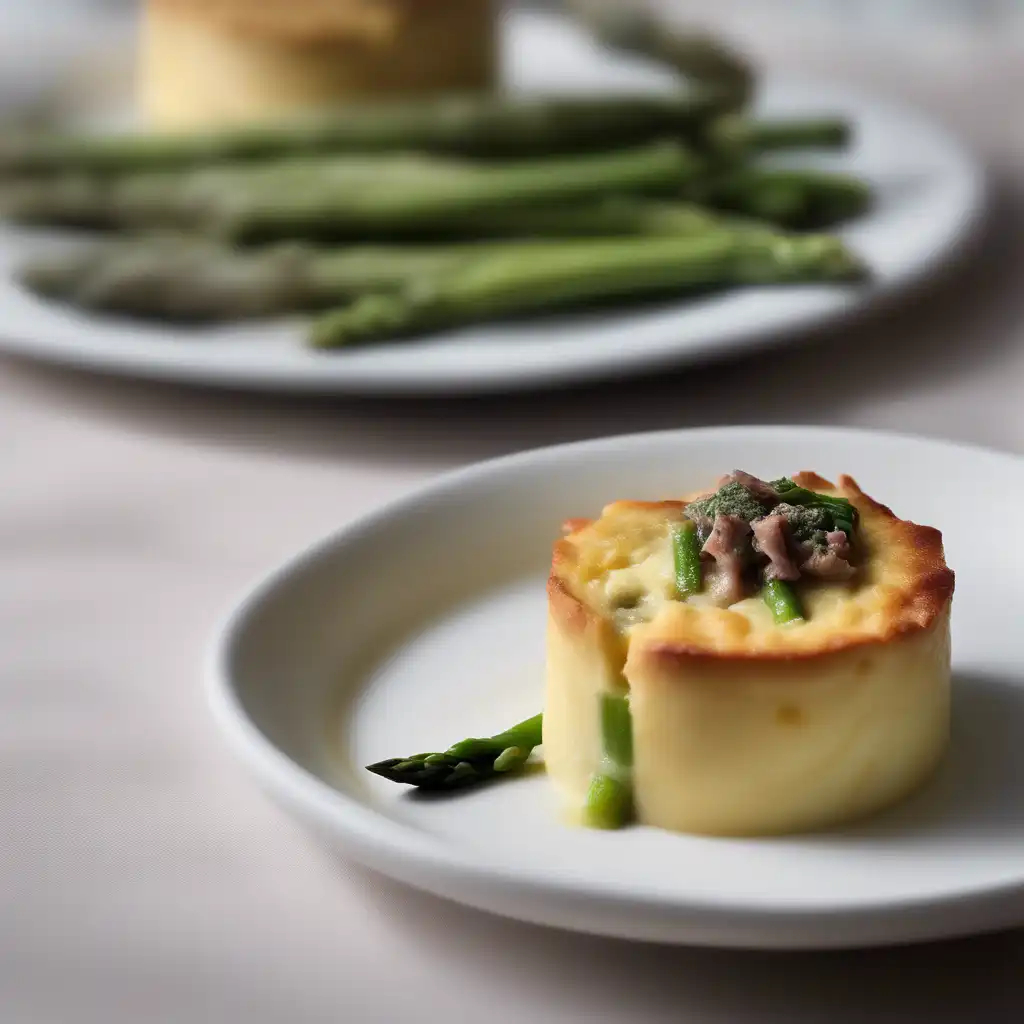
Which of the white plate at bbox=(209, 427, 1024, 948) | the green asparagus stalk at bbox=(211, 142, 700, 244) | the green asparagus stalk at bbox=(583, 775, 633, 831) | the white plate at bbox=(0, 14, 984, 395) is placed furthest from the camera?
the green asparagus stalk at bbox=(211, 142, 700, 244)

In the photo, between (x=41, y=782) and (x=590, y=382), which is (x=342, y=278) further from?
(x=41, y=782)

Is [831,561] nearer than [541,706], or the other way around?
[831,561]

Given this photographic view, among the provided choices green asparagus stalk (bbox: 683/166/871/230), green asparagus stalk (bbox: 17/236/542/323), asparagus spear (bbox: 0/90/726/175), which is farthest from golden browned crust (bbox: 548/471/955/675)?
asparagus spear (bbox: 0/90/726/175)

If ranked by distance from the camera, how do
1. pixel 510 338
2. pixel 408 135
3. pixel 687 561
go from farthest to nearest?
1. pixel 408 135
2. pixel 510 338
3. pixel 687 561

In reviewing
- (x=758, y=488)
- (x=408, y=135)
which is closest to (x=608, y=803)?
(x=758, y=488)

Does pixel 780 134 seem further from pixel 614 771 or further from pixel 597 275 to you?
pixel 614 771

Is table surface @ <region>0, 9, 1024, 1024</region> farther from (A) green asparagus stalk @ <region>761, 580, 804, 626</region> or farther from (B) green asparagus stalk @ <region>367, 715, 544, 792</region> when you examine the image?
(A) green asparagus stalk @ <region>761, 580, 804, 626</region>
